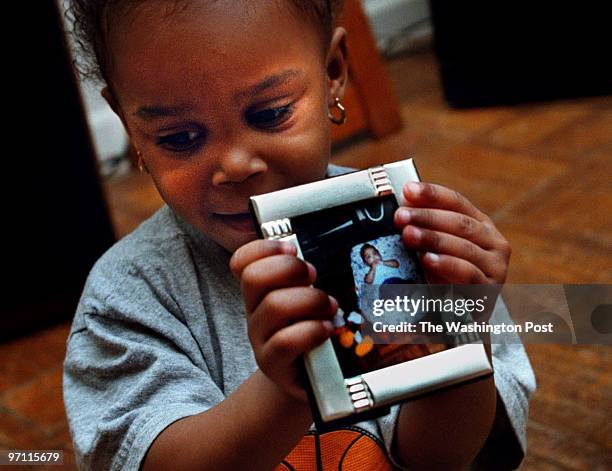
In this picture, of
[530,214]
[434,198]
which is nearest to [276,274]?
[434,198]

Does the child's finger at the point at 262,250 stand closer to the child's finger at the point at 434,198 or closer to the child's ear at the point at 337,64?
the child's finger at the point at 434,198

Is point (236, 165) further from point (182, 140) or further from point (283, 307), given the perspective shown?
point (283, 307)

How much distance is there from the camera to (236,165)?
2.05 ft

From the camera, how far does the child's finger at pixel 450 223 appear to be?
0.53 m

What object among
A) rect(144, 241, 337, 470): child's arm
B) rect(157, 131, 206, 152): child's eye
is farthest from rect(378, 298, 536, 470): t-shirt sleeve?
rect(157, 131, 206, 152): child's eye

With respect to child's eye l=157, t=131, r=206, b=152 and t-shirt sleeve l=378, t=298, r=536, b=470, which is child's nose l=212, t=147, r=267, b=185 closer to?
child's eye l=157, t=131, r=206, b=152

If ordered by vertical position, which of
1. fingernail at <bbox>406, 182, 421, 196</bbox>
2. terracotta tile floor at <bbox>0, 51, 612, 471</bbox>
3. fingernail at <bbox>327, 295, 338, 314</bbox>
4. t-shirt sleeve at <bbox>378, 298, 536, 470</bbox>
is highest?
fingernail at <bbox>406, 182, 421, 196</bbox>

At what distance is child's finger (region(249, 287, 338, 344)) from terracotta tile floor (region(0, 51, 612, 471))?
0.62 metres

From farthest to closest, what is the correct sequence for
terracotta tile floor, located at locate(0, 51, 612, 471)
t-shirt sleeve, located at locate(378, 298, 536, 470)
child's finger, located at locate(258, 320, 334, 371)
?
1. terracotta tile floor, located at locate(0, 51, 612, 471)
2. t-shirt sleeve, located at locate(378, 298, 536, 470)
3. child's finger, located at locate(258, 320, 334, 371)

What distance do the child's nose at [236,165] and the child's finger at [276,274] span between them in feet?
0.42

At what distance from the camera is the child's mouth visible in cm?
67

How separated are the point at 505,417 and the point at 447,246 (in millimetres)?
239

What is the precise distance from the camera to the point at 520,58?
2080mm

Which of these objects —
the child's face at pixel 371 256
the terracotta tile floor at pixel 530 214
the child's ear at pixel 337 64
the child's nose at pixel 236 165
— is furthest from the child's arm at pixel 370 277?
the terracotta tile floor at pixel 530 214
